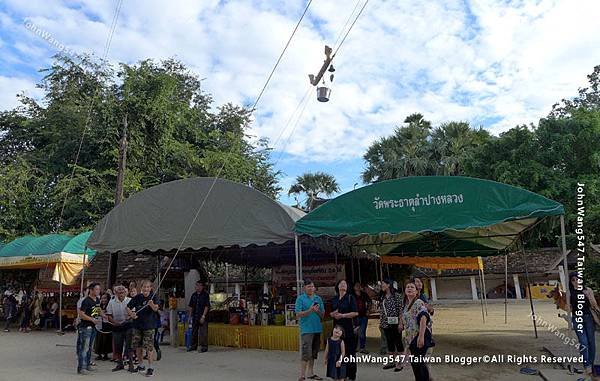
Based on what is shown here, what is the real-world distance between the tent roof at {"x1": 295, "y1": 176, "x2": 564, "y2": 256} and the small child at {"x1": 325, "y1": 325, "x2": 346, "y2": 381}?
223cm

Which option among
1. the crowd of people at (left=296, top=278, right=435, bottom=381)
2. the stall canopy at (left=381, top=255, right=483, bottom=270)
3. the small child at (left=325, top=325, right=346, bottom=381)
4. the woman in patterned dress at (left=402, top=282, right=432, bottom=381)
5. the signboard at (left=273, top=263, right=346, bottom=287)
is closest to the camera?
the woman in patterned dress at (left=402, top=282, right=432, bottom=381)

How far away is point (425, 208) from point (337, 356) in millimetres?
3093

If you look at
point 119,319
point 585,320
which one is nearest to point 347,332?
point 585,320

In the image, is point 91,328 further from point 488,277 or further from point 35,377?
point 488,277

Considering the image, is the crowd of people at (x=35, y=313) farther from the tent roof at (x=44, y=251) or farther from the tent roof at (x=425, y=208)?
the tent roof at (x=425, y=208)

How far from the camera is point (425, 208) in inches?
326

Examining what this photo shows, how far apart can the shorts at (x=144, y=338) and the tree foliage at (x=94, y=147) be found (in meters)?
15.5

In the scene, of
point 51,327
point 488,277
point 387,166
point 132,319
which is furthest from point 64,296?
point 488,277

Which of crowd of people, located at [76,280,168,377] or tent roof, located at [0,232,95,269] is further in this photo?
tent roof, located at [0,232,95,269]

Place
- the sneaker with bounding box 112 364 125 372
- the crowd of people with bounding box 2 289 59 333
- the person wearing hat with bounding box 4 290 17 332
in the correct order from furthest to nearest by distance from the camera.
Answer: the person wearing hat with bounding box 4 290 17 332, the crowd of people with bounding box 2 289 59 333, the sneaker with bounding box 112 364 125 372

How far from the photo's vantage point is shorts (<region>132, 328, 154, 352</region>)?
823cm

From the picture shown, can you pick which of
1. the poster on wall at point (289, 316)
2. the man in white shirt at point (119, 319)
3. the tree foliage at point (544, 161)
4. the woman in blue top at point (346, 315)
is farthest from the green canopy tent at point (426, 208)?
the tree foliage at point (544, 161)

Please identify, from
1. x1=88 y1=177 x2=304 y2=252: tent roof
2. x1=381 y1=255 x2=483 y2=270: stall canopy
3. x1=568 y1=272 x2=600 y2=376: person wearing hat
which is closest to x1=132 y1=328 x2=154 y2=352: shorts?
x1=88 y1=177 x2=304 y2=252: tent roof

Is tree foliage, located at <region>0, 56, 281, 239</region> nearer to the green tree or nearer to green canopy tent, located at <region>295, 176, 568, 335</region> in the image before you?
the green tree
